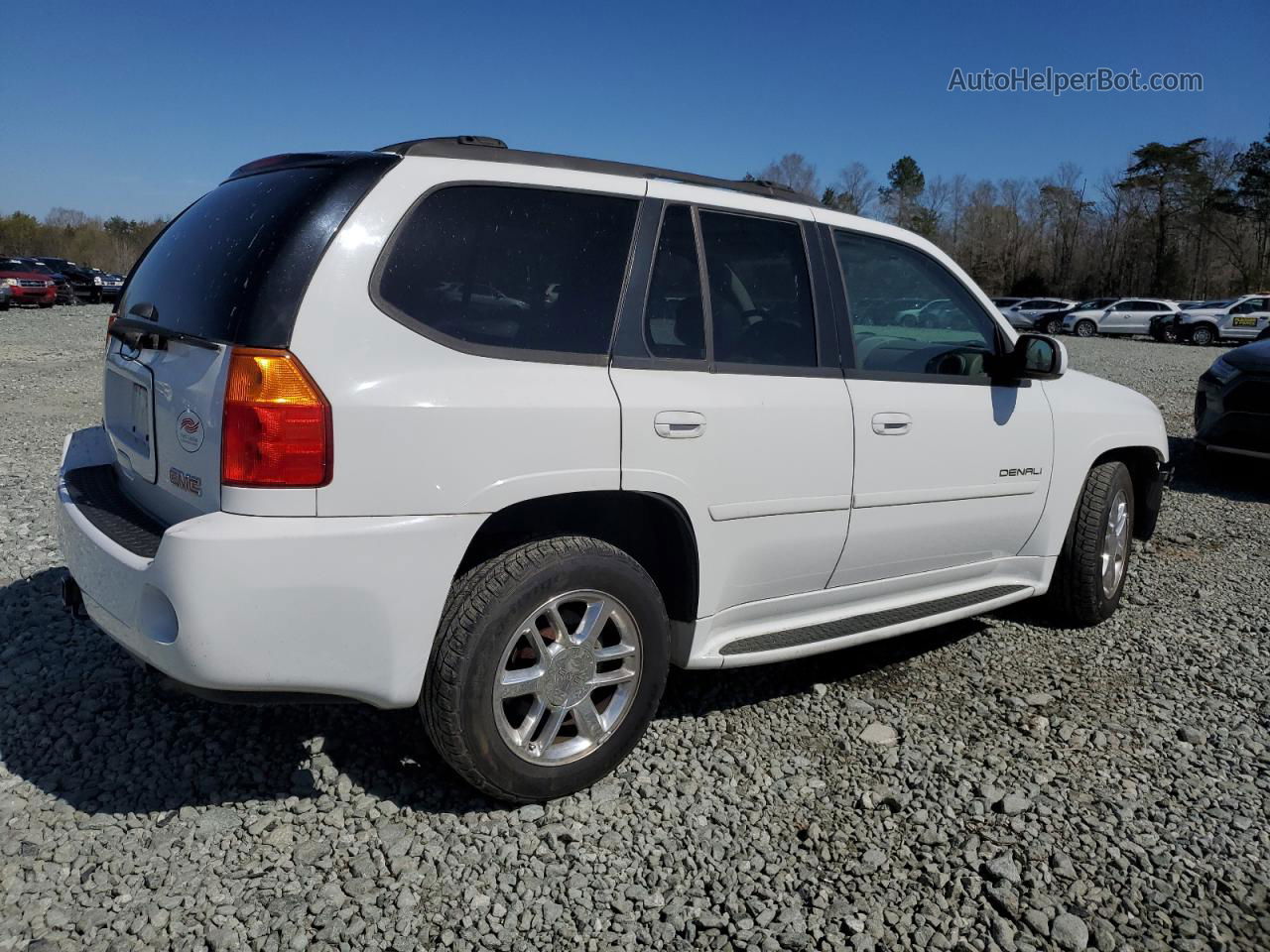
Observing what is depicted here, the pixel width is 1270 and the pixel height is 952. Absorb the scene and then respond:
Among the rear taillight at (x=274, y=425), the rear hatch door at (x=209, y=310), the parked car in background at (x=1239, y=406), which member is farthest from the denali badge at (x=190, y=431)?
the parked car in background at (x=1239, y=406)

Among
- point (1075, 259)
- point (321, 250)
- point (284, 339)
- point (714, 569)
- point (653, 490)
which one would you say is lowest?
point (714, 569)

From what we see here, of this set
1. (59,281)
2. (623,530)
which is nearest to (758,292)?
(623,530)

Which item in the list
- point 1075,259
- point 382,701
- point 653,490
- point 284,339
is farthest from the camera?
point 1075,259

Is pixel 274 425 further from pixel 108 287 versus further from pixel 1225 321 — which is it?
pixel 108 287

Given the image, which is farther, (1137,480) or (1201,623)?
(1137,480)

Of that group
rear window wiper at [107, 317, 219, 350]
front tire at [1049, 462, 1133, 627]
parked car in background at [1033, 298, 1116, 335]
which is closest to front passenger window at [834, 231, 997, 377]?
front tire at [1049, 462, 1133, 627]

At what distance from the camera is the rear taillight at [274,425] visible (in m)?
2.38

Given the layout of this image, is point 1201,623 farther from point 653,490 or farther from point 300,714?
point 300,714

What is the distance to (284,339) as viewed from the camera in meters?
2.42

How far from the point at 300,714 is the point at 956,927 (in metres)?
2.23

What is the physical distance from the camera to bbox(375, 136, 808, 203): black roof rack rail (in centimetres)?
278

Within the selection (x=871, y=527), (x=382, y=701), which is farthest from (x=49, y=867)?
(x=871, y=527)

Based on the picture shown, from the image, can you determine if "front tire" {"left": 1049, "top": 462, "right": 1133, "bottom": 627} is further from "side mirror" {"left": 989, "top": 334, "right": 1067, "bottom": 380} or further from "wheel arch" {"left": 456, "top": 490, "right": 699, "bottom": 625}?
"wheel arch" {"left": 456, "top": 490, "right": 699, "bottom": 625}

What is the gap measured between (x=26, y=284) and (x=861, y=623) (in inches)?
1347
